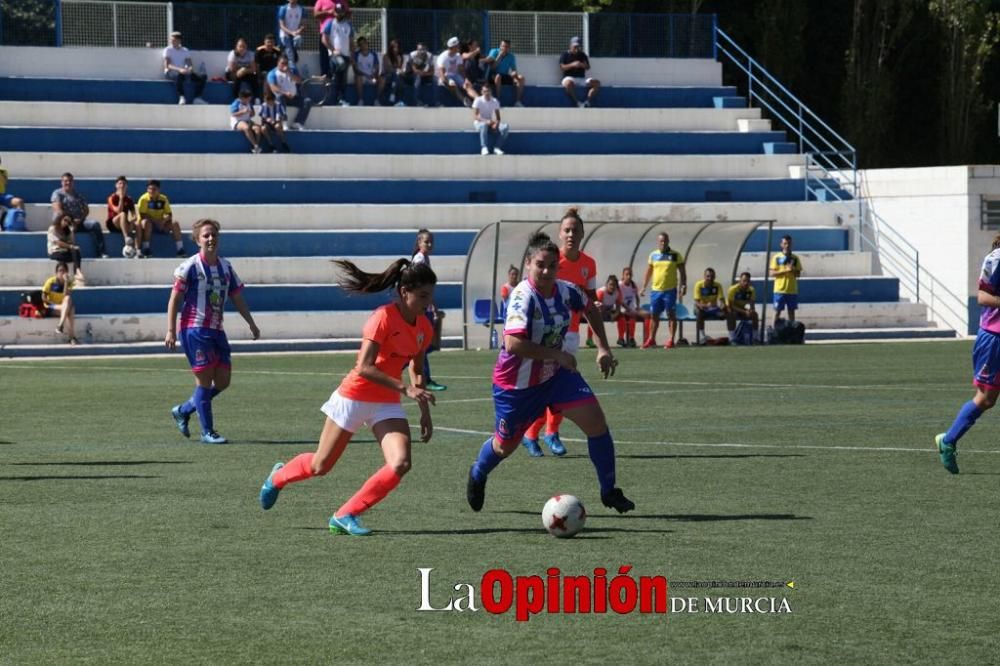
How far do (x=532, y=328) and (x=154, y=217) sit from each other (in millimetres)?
24552

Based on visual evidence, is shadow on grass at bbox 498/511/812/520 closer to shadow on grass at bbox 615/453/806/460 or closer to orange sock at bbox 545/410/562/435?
shadow on grass at bbox 615/453/806/460

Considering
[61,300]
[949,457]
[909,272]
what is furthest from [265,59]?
[949,457]

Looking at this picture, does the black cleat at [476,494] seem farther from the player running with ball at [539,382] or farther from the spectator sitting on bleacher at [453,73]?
the spectator sitting on bleacher at [453,73]

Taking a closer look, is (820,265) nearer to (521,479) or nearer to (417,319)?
(521,479)

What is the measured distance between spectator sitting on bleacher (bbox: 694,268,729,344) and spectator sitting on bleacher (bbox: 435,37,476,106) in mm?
9630

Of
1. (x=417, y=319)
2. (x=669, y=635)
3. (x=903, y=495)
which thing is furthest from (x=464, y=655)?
(x=903, y=495)

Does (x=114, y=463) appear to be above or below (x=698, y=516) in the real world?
below

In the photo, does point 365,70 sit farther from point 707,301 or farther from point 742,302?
point 742,302

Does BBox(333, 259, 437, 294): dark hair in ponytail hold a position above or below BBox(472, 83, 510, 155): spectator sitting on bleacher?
below

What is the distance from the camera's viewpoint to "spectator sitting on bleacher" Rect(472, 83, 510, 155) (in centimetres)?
3891

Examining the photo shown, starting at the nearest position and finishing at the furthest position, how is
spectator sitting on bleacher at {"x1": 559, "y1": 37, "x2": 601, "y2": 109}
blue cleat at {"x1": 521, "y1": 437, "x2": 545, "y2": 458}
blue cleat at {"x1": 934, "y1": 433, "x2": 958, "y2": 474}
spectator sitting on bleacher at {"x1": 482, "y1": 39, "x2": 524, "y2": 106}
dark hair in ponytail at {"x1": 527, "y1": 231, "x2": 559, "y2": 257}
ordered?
1. dark hair in ponytail at {"x1": 527, "y1": 231, "x2": 559, "y2": 257}
2. blue cleat at {"x1": 934, "y1": 433, "x2": 958, "y2": 474}
3. blue cleat at {"x1": 521, "y1": 437, "x2": 545, "y2": 458}
4. spectator sitting on bleacher at {"x1": 482, "y1": 39, "x2": 524, "y2": 106}
5. spectator sitting on bleacher at {"x1": 559, "y1": 37, "x2": 601, "y2": 109}

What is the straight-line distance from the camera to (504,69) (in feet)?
135

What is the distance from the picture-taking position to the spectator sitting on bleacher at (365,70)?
39.8 metres

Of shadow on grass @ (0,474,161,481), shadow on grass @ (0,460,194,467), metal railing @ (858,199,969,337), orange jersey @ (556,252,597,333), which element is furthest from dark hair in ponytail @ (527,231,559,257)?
metal railing @ (858,199,969,337)
